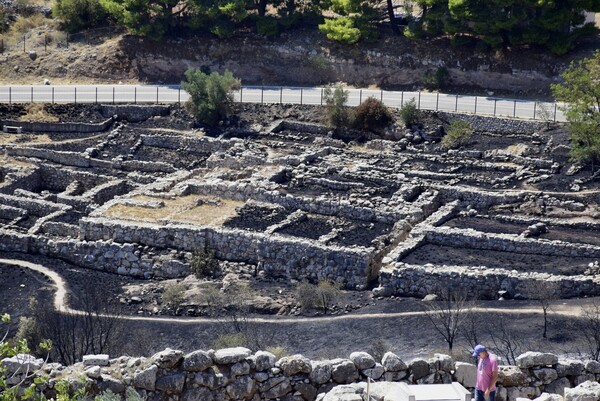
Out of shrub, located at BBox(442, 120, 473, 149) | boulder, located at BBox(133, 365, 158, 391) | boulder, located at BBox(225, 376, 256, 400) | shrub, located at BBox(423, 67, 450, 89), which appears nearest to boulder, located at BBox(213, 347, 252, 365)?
boulder, located at BBox(225, 376, 256, 400)

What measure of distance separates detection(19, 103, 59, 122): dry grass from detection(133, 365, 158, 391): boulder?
47782 mm

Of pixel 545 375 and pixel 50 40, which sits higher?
pixel 50 40

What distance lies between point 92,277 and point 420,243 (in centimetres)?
1259

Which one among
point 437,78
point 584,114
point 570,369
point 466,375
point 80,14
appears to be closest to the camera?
point 466,375

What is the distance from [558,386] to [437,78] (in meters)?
50.8

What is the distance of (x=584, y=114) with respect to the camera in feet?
199

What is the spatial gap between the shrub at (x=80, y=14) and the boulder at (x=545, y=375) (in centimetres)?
6404

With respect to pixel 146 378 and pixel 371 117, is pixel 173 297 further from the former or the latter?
pixel 371 117

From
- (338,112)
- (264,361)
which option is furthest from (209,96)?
(264,361)

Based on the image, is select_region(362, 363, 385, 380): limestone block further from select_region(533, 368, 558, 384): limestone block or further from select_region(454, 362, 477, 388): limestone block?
select_region(533, 368, 558, 384): limestone block

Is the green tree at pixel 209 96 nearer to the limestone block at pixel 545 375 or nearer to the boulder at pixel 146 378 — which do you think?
the boulder at pixel 146 378

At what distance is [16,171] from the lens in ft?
202

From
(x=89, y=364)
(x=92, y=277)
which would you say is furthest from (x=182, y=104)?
(x=89, y=364)

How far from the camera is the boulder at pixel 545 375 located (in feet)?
80.2
